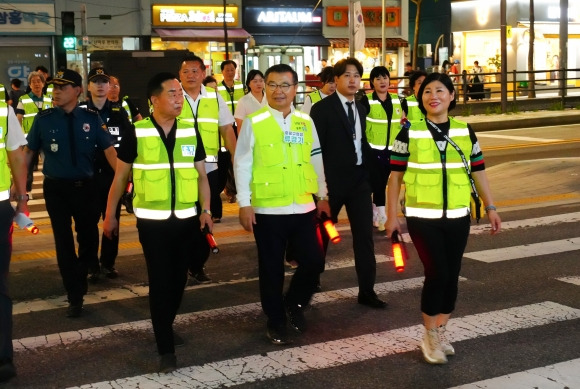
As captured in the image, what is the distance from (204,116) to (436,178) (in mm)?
3246

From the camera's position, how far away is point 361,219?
701 cm

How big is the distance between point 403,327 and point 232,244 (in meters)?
3.64

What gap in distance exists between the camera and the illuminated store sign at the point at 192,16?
37.3 metres

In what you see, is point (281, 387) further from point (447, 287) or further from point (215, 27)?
point (215, 27)

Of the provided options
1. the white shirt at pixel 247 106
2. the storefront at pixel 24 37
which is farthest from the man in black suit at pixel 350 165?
the storefront at pixel 24 37

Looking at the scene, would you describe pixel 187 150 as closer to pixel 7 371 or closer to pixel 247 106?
pixel 7 371

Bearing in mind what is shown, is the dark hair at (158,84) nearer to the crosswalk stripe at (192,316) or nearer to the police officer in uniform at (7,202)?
the police officer in uniform at (7,202)

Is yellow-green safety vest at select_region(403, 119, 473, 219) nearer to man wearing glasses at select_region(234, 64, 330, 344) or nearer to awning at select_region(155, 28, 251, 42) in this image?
man wearing glasses at select_region(234, 64, 330, 344)

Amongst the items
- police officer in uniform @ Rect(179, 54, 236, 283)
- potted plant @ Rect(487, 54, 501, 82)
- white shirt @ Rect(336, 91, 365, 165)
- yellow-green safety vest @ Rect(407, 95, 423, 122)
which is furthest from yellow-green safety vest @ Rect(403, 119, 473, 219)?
potted plant @ Rect(487, 54, 501, 82)

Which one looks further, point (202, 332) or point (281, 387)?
point (202, 332)

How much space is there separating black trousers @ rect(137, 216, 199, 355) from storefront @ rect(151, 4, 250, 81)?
31.6 m

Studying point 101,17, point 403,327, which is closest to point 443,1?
point 101,17

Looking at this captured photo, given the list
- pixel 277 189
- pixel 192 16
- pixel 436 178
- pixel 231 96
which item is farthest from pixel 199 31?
pixel 436 178

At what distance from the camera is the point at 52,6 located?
35469 millimetres
